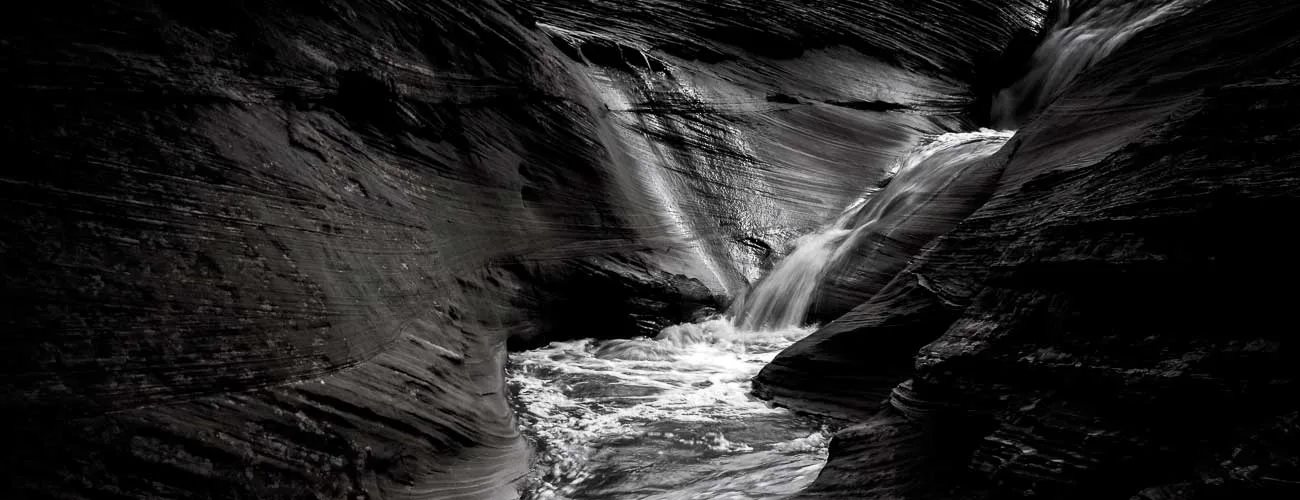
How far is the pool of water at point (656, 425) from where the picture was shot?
4.58 metres

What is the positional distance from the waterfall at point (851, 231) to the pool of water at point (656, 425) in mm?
692

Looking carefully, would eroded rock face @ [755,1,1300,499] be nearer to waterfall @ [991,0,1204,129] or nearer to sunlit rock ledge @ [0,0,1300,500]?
sunlit rock ledge @ [0,0,1300,500]

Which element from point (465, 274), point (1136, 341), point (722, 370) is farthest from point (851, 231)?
point (1136, 341)

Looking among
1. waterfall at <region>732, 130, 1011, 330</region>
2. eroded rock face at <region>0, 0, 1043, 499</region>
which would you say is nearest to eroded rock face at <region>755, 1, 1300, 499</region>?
eroded rock face at <region>0, 0, 1043, 499</region>

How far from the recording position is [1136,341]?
322cm

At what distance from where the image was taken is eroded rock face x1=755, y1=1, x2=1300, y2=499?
280cm

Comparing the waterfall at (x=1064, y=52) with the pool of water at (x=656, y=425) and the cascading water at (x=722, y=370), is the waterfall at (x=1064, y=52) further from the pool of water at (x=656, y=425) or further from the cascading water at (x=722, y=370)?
the pool of water at (x=656, y=425)

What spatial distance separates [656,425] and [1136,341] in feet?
9.86

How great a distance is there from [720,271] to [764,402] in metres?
3.16

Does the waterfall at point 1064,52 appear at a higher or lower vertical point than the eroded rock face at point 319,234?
higher

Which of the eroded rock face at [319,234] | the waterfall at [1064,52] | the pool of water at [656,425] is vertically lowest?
the pool of water at [656,425]

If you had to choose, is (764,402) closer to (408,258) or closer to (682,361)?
(682,361)

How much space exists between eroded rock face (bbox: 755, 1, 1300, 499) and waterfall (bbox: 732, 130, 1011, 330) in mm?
3507

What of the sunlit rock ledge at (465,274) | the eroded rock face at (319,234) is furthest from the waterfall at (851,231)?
the sunlit rock ledge at (465,274)
